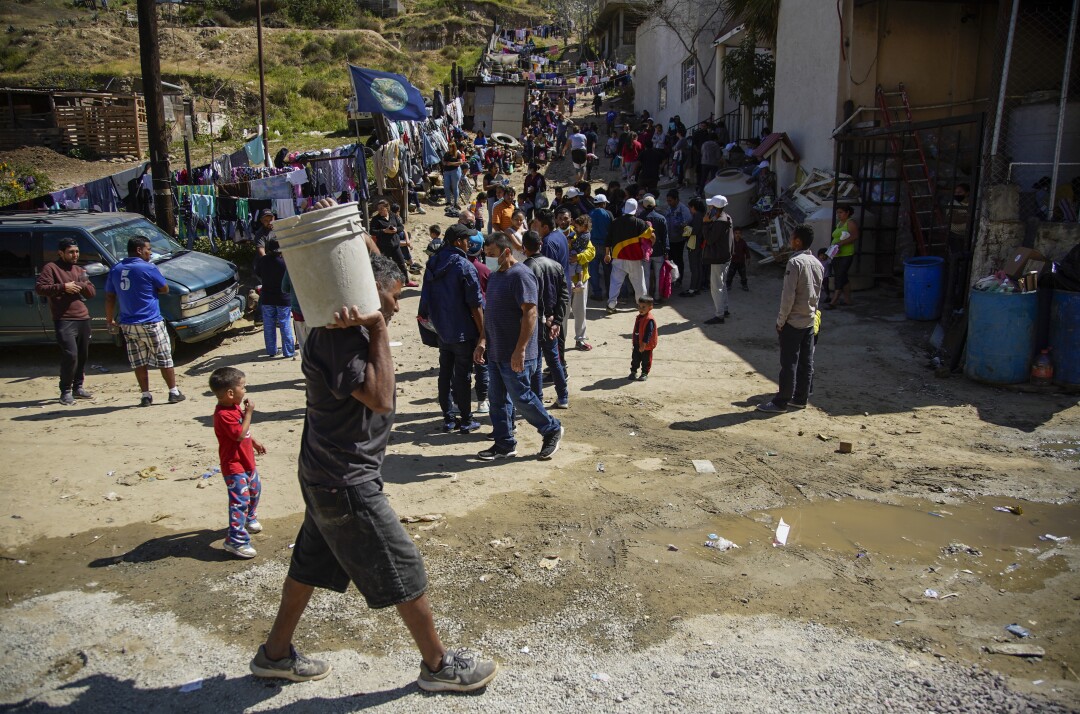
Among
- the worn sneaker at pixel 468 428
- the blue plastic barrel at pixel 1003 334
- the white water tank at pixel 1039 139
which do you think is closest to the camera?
the worn sneaker at pixel 468 428

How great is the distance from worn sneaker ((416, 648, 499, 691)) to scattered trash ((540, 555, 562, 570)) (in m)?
1.23

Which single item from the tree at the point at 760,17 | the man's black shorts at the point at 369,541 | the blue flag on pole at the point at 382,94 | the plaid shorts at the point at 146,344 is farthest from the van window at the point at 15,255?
the tree at the point at 760,17

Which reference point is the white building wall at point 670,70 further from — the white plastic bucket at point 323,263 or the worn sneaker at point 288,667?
the worn sneaker at point 288,667

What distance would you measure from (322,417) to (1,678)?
7.02ft

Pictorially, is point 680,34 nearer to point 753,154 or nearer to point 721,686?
point 753,154

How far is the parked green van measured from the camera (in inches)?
386

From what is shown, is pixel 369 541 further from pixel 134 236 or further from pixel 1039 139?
pixel 1039 139

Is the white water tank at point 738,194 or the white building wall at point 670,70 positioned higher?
the white building wall at point 670,70

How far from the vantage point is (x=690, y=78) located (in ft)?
84.4

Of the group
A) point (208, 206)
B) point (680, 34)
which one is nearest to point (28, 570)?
point (208, 206)

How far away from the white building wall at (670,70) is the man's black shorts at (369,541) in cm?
2298

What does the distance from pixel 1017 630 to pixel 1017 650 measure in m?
0.22

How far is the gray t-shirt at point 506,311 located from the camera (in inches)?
241

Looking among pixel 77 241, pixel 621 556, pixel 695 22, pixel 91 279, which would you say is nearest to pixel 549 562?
pixel 621 556
